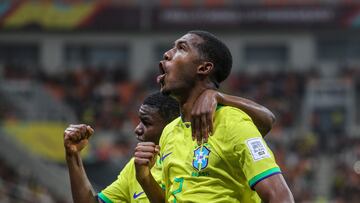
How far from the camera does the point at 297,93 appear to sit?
27.6 metres

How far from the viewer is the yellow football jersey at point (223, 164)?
13.4 ft

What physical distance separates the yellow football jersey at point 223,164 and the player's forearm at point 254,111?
8 centimetres

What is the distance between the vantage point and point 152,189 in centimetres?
448

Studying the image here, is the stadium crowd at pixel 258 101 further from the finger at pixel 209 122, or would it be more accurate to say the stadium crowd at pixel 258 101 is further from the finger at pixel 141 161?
the finger at pixel 209 122

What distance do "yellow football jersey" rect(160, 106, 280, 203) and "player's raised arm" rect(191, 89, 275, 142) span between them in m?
0.05

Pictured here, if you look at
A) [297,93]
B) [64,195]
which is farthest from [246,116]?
[297,93]

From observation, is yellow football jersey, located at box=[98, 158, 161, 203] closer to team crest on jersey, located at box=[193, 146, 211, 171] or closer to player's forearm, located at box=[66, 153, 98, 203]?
player's forearm, located at box=[66, 153, 98, 203]

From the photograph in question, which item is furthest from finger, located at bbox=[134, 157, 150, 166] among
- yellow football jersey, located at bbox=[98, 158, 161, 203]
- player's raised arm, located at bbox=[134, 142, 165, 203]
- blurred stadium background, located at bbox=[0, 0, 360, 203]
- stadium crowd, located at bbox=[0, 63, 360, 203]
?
blurred stadium background, located at bbox=[0, 0, 360, 203]

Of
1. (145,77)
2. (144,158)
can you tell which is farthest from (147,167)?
(145,77)

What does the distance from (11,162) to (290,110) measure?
32.6 ft

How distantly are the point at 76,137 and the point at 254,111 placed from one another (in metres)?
1.02

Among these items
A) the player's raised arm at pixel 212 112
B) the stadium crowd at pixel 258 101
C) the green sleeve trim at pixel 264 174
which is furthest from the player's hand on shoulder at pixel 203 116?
the stadium crowd at pixel 258 101

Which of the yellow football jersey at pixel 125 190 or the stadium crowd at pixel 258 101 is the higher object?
the yellow football jersey at pixel 125 190

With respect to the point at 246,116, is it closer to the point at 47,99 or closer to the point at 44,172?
the point at 44,172
